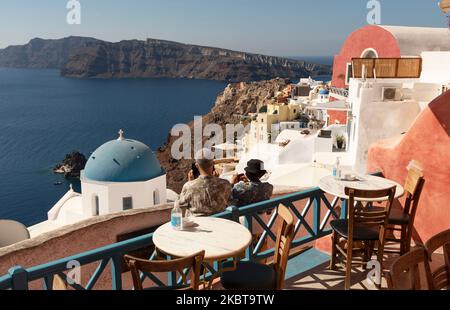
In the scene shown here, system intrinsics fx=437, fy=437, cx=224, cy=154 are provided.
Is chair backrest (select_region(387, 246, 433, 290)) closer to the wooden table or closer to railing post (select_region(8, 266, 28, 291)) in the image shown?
the wooden table

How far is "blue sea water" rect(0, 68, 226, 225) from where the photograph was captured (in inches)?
2259

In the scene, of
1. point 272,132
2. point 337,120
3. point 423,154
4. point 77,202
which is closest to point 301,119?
point 272,132

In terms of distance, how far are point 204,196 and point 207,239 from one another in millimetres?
1186

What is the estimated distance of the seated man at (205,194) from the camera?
15.9ft

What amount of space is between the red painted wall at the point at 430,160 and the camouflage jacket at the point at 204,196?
121 inches

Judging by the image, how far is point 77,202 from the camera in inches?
665

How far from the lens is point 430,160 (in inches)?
239

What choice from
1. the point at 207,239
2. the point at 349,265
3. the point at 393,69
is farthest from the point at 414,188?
the point at 393,69

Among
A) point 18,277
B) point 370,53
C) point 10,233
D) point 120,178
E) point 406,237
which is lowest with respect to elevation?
point 10,233

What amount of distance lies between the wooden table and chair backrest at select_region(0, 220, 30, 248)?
28.9 feet

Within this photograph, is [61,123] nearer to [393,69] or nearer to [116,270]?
[393,69]

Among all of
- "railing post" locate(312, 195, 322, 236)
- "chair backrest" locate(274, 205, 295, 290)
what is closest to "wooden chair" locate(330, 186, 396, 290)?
"railing post" locate(312, 195, 322, 236)

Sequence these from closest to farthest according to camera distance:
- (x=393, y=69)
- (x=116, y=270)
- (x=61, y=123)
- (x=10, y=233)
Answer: (x=116, y=270) < (x=10, y=233) < (x=393, y=69) < (x=61, y=123)

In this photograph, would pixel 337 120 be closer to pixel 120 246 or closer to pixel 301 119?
pixel 120 246
